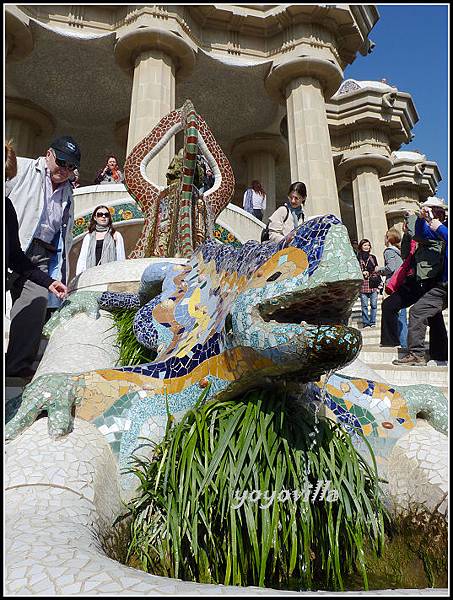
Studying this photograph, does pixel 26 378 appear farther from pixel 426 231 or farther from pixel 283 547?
pixel 426 231

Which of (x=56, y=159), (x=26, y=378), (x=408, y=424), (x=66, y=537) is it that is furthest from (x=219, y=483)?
(x=56, y=159)

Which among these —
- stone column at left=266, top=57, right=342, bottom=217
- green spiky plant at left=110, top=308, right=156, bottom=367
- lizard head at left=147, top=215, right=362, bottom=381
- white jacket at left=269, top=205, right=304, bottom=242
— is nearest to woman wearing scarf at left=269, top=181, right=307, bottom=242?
white jacket at left=269, top=205, right=304, bottom=242

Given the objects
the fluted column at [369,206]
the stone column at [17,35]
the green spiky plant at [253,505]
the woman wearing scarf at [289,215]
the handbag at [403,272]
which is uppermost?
the stone column at [17,35]

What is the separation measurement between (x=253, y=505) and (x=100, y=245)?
493 centimetres

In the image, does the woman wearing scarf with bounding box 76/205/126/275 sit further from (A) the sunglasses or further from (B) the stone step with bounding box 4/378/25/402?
(B) the stone step with bounding box 4/378/25/402

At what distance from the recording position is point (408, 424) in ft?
8.38

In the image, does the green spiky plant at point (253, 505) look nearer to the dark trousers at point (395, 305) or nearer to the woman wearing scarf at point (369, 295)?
the dark trousers at point (395, 305)

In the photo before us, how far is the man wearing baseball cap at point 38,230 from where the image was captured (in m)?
3.79

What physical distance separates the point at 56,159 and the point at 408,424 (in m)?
2.97

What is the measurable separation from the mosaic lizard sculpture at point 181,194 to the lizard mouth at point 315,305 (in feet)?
9.78

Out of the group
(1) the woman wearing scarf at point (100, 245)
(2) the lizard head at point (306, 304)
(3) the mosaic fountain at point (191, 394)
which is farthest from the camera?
(1) the woman wearing scarf at point (100, 245)

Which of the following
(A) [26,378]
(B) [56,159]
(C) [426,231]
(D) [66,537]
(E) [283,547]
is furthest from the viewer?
(C) [426,231]

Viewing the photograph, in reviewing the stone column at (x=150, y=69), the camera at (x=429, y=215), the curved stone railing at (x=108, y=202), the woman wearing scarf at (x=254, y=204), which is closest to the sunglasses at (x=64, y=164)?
the camera at (x=429, y=215)

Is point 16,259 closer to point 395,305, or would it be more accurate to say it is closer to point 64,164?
point 64,164
